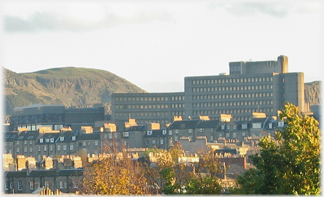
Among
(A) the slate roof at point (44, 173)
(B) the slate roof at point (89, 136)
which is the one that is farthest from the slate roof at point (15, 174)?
(B) the slate roof at point (89, 136)

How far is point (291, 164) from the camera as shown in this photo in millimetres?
45188

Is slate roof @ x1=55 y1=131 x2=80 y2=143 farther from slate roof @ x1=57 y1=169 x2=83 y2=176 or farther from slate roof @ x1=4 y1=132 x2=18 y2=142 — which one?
slate roof @ x1=57 y1=169 x2=83 y2=176

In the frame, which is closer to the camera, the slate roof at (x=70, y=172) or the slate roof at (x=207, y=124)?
the slate roof at (x=70, y=172)

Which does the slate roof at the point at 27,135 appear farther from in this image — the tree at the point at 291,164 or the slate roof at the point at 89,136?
the tree at the point at 291,164

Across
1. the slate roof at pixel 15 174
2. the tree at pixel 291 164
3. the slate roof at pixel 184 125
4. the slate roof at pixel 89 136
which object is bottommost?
the slate roof at pixel 15 174

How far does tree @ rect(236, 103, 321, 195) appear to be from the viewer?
142 ft

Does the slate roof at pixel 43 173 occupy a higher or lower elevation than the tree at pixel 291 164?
lower

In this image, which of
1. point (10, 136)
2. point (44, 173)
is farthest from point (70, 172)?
point (10, 136)

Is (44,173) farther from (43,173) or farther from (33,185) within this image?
(33,185)

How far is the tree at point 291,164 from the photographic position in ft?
142

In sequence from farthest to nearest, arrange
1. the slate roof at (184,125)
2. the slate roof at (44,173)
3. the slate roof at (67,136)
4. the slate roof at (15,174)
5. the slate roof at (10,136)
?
the slate roof at (10,136) < the slate roof at (67,136) < the slate roof at (184,125) < the slate roof at (15,174) < the slate roof at (44,173)

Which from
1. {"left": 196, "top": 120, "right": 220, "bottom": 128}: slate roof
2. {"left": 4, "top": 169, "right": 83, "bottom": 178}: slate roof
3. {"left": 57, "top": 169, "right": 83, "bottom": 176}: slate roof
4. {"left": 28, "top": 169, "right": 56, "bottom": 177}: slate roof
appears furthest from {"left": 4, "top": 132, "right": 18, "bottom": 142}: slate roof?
{"left": 57, "top": 169, "right": 83, "bottom": 176}: slate roof

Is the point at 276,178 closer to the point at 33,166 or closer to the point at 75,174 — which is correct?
the point at 75,174

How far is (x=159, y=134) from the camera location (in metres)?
170
